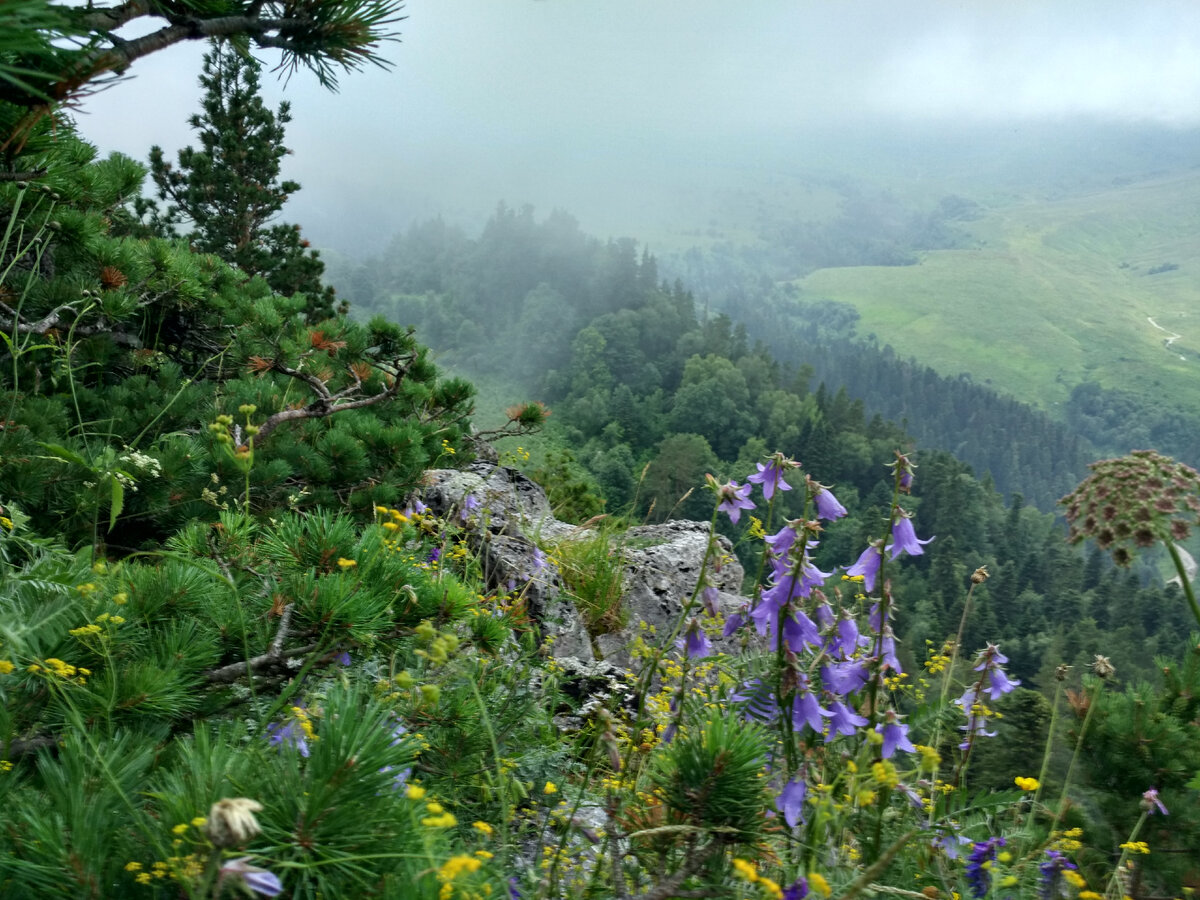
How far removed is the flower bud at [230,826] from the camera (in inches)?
30.1

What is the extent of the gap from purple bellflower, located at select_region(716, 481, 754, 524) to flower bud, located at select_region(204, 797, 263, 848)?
149cm

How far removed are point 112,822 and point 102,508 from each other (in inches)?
123

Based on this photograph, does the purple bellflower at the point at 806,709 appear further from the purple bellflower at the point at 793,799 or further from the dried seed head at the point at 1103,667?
the dried seed head at the point at 1103,667

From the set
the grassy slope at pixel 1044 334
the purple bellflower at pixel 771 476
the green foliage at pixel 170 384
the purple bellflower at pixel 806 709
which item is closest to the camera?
the purple bellflower at pixel 806 709

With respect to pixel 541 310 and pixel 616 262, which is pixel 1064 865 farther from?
pixel 616 262

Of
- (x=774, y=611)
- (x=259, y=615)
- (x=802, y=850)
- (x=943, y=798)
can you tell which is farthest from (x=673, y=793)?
(x=943, y=798)

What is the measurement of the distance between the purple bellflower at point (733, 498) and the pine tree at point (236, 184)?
15.9 meters

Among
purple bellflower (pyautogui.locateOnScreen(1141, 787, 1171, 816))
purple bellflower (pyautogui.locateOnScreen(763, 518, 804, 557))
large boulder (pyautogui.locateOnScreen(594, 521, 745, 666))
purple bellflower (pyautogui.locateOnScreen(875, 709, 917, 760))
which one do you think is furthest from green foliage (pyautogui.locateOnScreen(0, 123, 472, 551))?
purple bellflower (pyautogui.locateOnScreen(1141, 787, 1171, 816))

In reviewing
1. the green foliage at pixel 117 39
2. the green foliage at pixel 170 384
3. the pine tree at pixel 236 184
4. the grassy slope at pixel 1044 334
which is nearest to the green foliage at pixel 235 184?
the pine tree at pixel 236 184

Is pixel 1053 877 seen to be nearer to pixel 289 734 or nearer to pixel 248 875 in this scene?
pixel 289 734

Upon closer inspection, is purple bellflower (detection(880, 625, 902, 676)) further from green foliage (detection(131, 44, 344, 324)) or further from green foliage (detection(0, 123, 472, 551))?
green foliage (detection(131, 44, 344, 324))

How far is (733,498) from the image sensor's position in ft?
7.14

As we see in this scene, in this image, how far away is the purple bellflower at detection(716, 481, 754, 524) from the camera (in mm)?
2100

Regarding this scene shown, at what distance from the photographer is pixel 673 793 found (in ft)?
4.51
